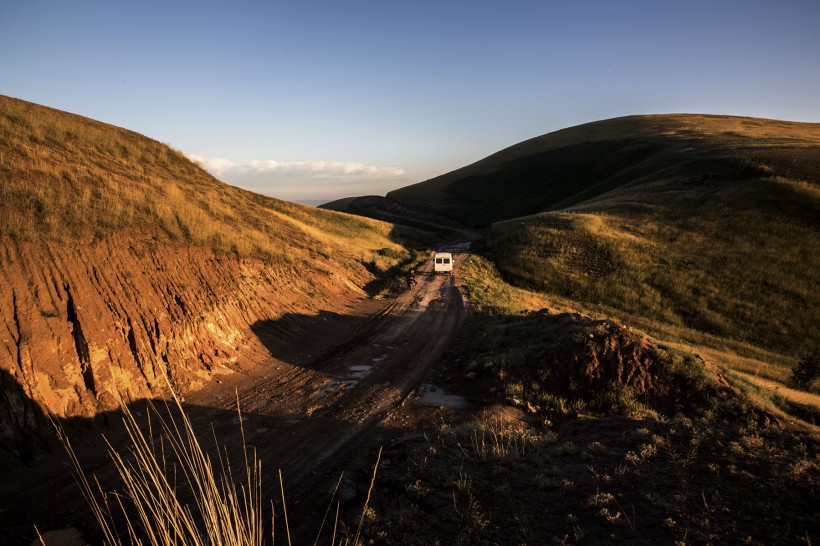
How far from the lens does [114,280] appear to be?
39.6 feet

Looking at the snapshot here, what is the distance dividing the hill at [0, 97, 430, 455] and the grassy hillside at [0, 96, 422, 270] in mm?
66

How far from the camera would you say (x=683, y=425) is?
798 cm

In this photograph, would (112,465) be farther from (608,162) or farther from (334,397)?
(608,162)

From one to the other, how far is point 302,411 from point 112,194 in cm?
1161

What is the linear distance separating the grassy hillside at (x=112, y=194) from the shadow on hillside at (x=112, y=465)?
5.79 meters

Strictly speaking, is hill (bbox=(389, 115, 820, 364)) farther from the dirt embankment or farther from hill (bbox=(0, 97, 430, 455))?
the dirt embankment

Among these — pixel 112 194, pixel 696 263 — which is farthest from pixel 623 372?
pixel 696 263

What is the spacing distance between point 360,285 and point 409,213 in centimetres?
6483

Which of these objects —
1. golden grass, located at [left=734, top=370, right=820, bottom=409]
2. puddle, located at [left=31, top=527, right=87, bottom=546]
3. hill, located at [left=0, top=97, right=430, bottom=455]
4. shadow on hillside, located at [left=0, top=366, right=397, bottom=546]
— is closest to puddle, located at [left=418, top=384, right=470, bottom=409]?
shadow on hillside, located at [left=0, top=366, right=397, bottom=546]

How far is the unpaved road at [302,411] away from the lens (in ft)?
23.7

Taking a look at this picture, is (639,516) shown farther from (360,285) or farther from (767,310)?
(767,310)

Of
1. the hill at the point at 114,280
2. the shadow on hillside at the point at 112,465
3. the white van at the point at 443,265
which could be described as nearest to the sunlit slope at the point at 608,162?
the white van at the point at 443,265

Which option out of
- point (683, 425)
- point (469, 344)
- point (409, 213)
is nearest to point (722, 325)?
point (469, 344)

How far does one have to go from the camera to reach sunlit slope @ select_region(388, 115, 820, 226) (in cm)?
5105
